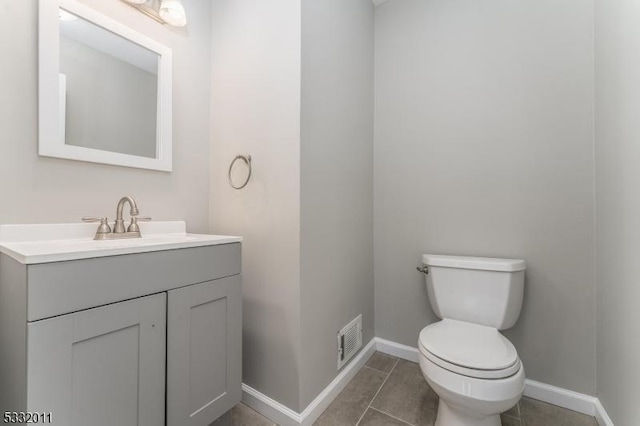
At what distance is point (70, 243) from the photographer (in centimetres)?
102

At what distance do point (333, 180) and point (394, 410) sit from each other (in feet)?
3.87

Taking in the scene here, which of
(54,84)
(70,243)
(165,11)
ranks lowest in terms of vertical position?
(70,243)

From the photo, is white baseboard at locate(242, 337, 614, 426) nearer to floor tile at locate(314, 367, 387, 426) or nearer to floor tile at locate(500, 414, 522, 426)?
floor tile at locate(314, 367, 387, 426)

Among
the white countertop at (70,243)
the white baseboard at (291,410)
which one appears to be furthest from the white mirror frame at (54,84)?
the white baseboard at (291,410)

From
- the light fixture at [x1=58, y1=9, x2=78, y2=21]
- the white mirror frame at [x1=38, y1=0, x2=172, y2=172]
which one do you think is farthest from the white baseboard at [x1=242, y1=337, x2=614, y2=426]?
the light fixture at [x1=58, y1=9, x2=78, y2=21]

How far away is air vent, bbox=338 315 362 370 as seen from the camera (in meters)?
1.52

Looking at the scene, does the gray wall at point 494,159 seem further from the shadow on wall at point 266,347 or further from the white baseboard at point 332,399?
the shadow on wall at point 266,347

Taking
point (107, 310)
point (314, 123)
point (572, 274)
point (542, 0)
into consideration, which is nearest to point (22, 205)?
point (107, 310)

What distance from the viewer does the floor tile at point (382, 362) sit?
1.71m

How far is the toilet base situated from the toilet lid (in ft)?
0.75

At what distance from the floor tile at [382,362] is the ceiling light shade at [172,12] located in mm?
2205

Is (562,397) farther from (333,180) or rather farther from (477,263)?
(333,180)

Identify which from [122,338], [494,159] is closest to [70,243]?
[122,338]

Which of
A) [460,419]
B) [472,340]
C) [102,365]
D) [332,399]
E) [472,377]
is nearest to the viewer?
[102,365]
